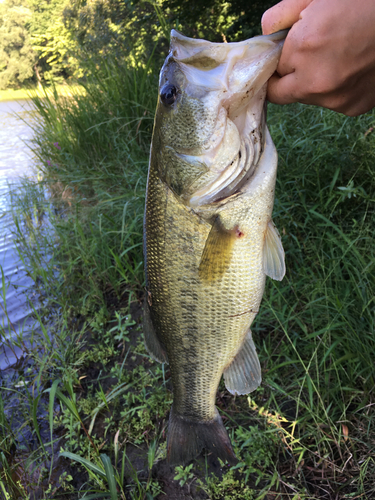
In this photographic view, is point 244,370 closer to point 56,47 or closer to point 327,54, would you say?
point 327,54

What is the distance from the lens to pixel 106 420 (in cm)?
224

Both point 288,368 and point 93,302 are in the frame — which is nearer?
point 288,368

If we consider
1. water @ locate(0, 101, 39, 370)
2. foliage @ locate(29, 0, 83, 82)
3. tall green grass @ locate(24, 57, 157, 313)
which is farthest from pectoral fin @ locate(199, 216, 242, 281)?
foliage @ locate(29, 0, 83, 82)

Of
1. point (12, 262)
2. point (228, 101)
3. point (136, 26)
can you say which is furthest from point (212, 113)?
point (136, 26)

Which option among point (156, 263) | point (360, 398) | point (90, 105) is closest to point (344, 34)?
point (156, 263)

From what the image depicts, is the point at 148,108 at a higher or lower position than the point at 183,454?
higher

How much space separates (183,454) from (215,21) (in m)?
6.54

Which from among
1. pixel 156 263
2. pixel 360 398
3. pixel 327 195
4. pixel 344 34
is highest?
pixel 344 34

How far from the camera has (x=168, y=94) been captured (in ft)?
4.25

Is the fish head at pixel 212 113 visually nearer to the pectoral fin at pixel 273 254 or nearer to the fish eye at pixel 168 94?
the fish eye at pixel 168 94

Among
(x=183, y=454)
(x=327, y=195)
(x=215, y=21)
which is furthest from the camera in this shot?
(x=215, y=21)

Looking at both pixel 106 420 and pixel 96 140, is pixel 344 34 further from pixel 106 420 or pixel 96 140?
pixel 96 140

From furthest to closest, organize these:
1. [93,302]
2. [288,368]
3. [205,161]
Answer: [93,302] → [288,368] → [205,161]

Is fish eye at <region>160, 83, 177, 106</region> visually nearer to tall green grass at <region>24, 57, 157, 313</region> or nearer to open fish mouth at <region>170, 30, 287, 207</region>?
open fish mouth at <region>170, 30, 287, 207</region>
